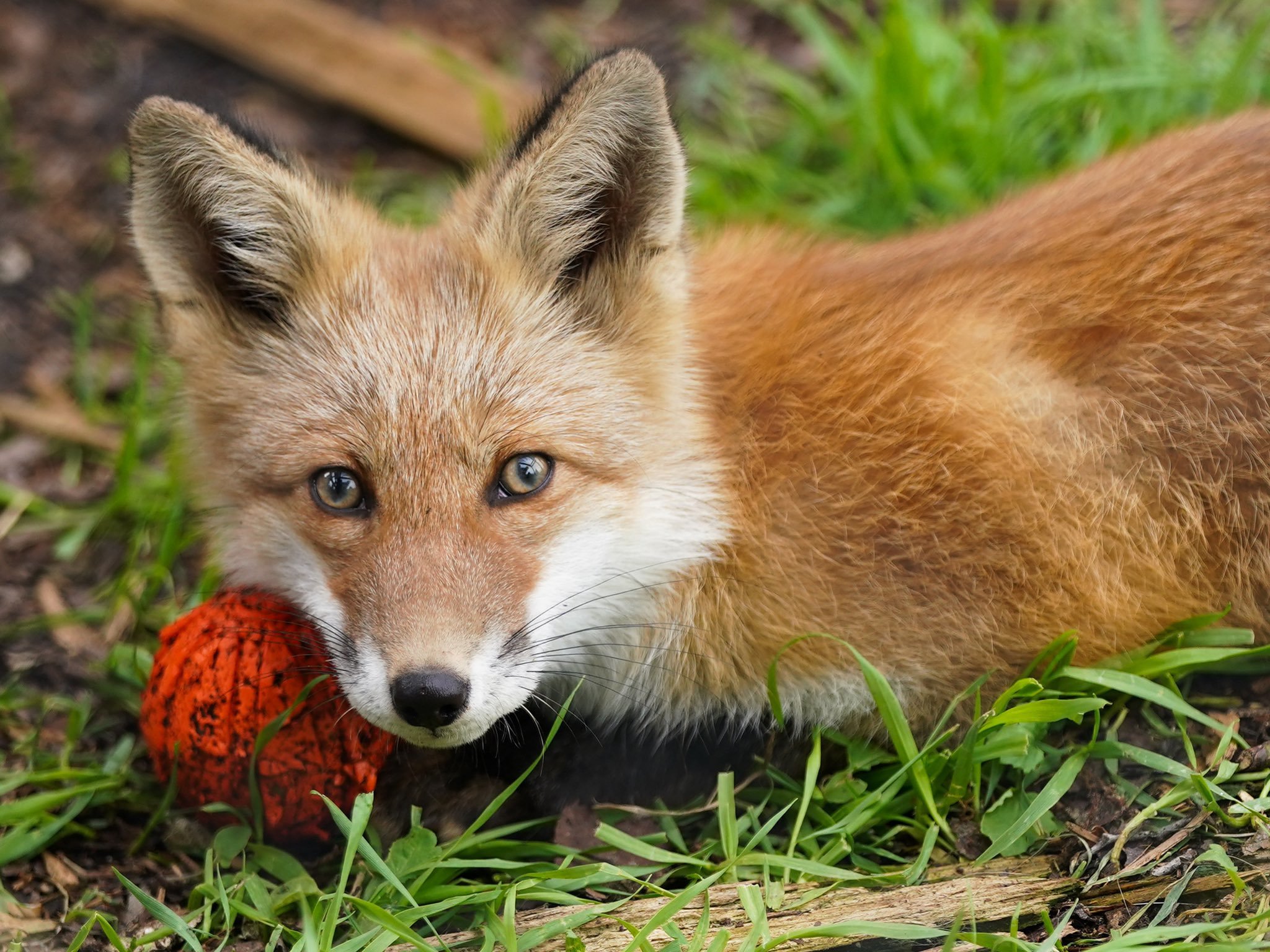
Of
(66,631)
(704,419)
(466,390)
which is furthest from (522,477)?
(66,631)

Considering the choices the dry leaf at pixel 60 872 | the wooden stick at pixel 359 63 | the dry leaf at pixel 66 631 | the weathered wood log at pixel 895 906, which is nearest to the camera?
the weathered wood log at pixel 895 906

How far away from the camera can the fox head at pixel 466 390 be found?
12.4ft

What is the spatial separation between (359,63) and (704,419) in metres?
4.67

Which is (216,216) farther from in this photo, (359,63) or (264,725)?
(359,63)

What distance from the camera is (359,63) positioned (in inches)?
306

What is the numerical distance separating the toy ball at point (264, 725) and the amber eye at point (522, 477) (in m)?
0.83

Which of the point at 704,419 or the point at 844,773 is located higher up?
the point at 704,419

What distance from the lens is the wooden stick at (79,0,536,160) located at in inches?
297

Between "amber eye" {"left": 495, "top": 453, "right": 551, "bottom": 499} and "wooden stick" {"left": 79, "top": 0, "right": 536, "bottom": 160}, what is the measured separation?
395 centimetres

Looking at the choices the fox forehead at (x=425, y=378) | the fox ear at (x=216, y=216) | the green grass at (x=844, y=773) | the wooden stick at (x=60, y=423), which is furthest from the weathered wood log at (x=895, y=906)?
the wooden stick at (x=60, y=423)

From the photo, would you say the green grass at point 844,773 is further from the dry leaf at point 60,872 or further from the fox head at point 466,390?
the fox head at point 466,390

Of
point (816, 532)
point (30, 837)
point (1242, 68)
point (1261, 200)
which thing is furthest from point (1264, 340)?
point (30, 837)

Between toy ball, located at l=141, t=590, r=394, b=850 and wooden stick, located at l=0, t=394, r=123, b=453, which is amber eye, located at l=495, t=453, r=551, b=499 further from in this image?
wooden stick, located at l=0, t=394, r=123, b=453

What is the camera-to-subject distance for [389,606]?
141 inches
